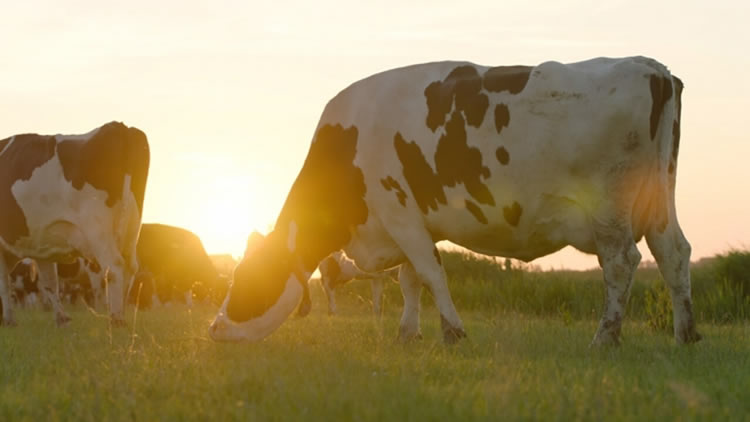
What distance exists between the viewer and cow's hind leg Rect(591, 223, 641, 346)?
25.0 feet

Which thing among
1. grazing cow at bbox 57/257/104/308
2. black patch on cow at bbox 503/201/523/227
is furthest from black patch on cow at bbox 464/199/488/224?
grazing cow at bbox 57/257/104/308

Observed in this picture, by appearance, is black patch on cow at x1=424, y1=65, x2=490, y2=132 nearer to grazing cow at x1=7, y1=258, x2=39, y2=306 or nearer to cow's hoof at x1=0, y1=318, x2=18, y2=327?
cow's hoof at x1=0, y1=318, x2=18, y2=327

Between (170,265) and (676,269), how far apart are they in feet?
52.5

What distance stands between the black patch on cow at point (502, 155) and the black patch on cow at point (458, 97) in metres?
0.34

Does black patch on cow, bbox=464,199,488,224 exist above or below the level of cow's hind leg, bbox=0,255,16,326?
above

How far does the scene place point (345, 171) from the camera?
9359mm

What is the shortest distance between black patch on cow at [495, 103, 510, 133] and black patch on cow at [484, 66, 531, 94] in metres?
0.17

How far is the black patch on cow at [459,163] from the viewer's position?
820 centimetres

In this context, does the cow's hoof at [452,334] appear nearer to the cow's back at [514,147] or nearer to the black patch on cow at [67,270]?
the cow's back at [514,147]

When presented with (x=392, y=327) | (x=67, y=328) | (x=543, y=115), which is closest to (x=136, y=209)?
(x=67, y=328)

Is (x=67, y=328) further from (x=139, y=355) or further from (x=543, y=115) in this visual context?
(x=543, y=115)

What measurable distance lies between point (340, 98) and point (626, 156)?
11.2 ft

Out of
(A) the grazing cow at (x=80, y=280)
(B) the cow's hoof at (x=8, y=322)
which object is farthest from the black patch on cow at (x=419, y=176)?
(A) the grazing cow at (x=80, y=280)

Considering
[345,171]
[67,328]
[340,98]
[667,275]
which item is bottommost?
[67,328]
